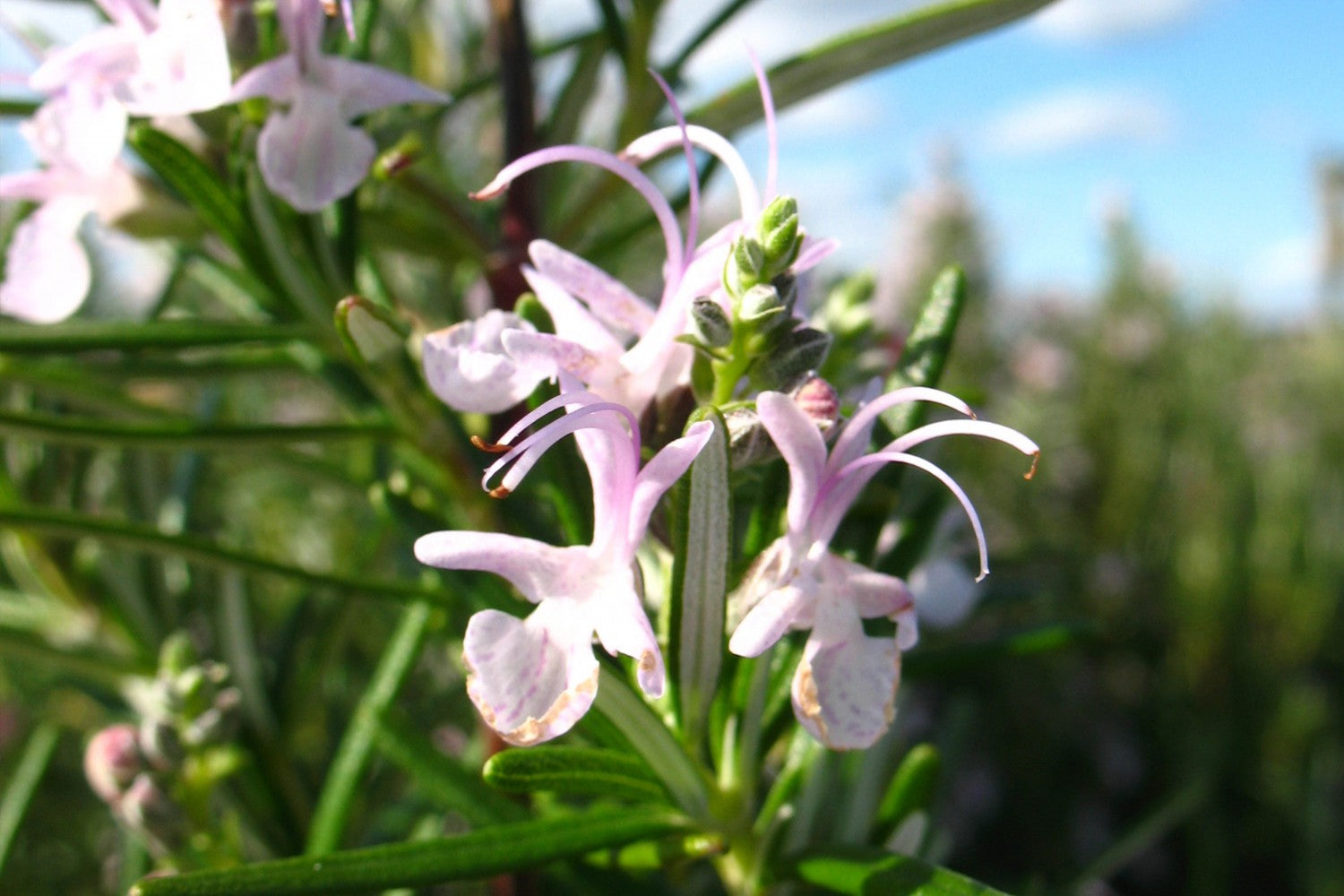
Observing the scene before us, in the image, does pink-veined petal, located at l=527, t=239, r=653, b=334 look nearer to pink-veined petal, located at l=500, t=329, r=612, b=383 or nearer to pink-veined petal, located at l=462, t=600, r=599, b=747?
pink-veined petal, located at l=500, t=329, r=612, b=383

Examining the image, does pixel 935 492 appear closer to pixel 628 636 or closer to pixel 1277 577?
pixel 628 636

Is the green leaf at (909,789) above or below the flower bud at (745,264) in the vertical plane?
below

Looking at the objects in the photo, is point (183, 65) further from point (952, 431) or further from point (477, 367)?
point (952, 431)

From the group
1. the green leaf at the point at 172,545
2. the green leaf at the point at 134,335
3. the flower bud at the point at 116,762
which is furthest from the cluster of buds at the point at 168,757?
the green leaf at the point at 134,335

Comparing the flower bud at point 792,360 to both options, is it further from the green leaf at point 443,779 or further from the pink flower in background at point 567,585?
the green leaf at point 443,779

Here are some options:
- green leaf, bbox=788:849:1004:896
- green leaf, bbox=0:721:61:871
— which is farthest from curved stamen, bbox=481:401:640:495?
green leaf, bbox=0:721:61:871

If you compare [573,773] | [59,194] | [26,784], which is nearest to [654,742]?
[573,773]
